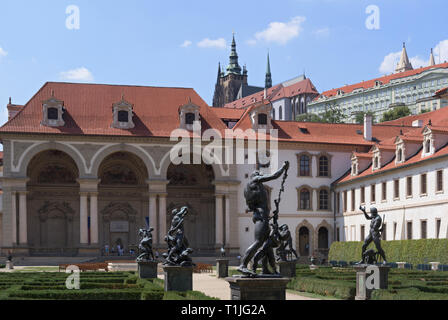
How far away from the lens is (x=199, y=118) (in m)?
62.7

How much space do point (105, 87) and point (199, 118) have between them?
954 cm

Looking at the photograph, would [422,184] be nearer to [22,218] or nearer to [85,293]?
[22,218]

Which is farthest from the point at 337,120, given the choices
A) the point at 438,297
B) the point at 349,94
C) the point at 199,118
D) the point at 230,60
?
the point at 438,297

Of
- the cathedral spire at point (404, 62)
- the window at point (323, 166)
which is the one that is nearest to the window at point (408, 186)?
the window at point (323, 166)

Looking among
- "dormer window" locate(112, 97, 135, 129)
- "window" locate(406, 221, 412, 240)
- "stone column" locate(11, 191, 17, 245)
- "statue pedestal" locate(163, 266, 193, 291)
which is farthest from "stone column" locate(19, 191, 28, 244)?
"statue pedestal" locate(163, 266, 193, 291)

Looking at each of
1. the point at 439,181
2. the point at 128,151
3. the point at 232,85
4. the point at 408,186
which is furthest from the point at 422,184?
the point at 232,85

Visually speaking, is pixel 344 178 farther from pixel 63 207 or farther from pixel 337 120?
pixel 337 120

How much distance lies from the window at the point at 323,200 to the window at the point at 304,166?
216 centimetres

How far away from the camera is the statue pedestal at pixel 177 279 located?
25156 mm

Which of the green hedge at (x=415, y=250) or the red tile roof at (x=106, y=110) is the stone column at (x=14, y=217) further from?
the green hedge at (x=415, y=250)

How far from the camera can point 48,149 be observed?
2323 inches

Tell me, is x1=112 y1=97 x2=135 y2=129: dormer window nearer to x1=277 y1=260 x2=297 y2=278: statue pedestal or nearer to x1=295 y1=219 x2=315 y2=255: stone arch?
x1=295 y1=219 x2=315 y2=255: stone arch

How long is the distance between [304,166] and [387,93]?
3634 inches

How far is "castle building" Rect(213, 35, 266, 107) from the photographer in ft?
614
